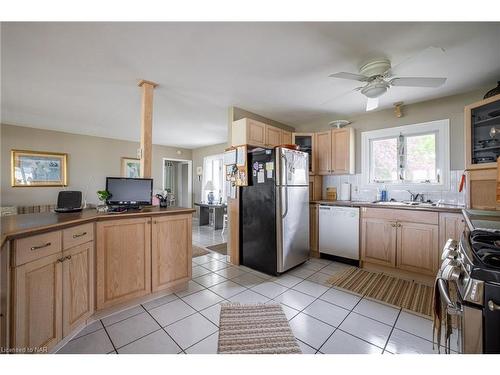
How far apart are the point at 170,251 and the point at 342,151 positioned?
9.86ft

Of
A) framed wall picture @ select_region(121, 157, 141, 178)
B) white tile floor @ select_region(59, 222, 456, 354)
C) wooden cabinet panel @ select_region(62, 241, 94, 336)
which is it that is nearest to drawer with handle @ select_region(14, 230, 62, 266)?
wooden cabinet panel @ select_region(62, 241, 94, 336)

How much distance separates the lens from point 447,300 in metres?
0.86

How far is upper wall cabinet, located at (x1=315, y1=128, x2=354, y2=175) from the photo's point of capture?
3.51 metres

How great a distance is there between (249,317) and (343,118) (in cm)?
350

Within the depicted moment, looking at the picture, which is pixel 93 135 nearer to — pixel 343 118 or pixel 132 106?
pixel 132 106

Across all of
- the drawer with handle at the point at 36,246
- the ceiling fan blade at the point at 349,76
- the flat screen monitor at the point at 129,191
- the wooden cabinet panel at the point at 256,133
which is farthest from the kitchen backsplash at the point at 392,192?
the drawer with handle at the point at 36,246

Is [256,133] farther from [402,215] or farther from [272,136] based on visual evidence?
[402,215]

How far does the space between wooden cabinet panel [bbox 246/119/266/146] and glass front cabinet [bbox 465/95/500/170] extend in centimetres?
241

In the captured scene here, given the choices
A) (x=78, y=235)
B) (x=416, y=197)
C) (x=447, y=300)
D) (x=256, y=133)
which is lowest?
(x=447, y=300)

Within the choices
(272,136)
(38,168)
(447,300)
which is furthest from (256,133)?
(38,168)

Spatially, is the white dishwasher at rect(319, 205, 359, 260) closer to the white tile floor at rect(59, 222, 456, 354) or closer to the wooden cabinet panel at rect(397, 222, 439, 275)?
the wooden cabinet panel at rect(397, 222, 439, 275)

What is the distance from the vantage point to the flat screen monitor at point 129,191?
2.16 metres

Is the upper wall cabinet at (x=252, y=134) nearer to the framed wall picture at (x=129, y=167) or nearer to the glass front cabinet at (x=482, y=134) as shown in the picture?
the glass front cabinet at (x=482, y=134)
